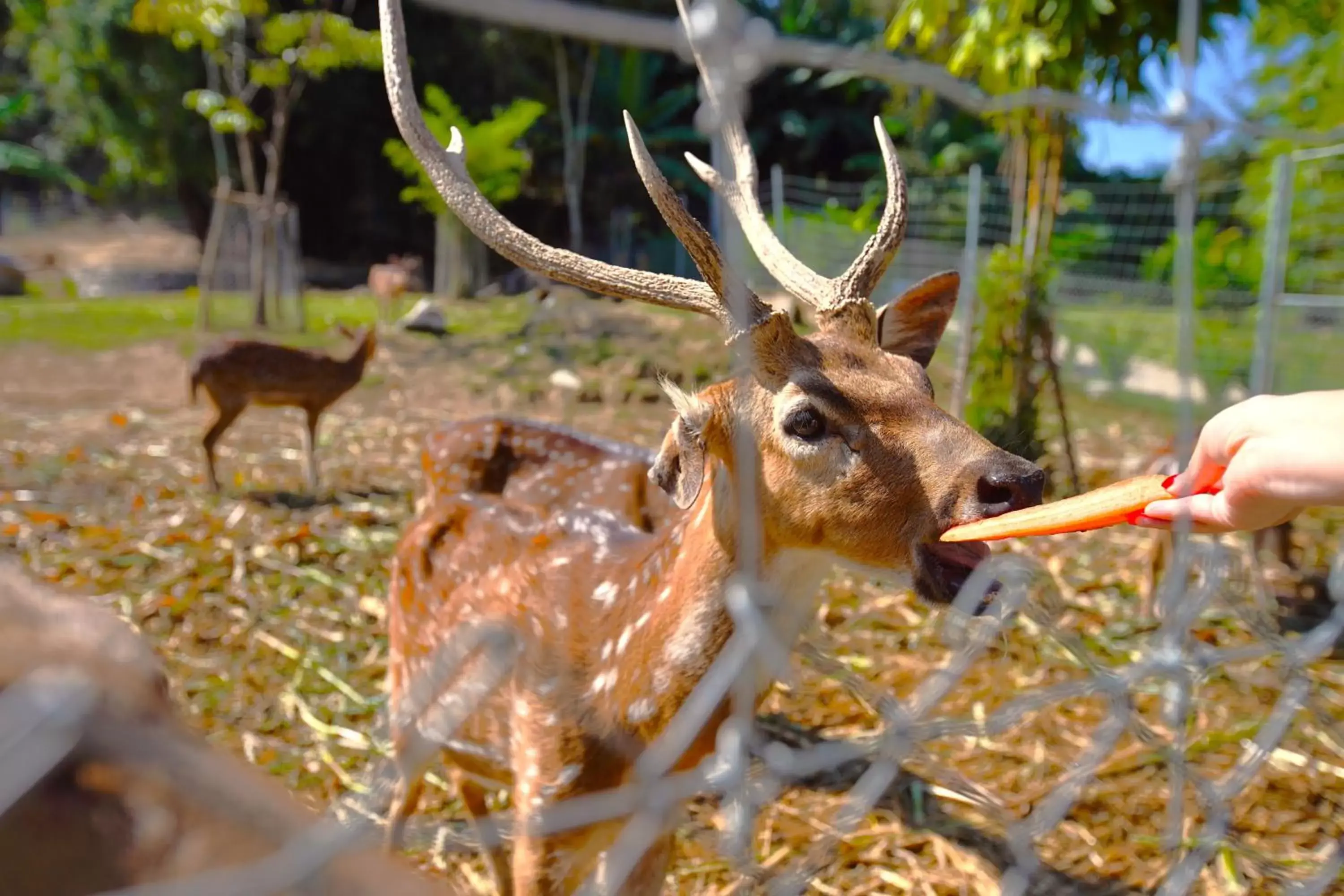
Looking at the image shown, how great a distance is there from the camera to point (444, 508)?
3.08 meters

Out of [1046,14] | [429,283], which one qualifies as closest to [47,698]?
[1046,14]

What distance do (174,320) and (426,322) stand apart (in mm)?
4498

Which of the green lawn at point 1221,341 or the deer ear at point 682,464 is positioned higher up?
the green lawn at point 1221,341

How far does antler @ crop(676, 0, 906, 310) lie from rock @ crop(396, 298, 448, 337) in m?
10.3

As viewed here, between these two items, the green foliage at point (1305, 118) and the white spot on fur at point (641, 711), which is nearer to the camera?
the white spot on fur at point (641, 711)

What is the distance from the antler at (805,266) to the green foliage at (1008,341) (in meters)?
3.03

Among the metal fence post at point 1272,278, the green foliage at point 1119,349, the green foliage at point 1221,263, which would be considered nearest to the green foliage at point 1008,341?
the metal fence post at point 1272,278

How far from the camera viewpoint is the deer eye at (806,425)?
186 centimetres

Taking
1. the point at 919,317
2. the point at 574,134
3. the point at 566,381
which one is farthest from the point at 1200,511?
the point at 574,134

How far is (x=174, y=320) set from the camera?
46.6ft

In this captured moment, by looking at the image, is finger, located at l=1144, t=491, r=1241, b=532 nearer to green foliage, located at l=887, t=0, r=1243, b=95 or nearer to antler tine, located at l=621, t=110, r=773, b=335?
antler tine, located at l=621, t=110, r=773, b=335

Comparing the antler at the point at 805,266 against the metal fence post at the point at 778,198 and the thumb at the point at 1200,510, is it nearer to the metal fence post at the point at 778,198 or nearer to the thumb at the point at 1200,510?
the thumb at the point at 1200,510

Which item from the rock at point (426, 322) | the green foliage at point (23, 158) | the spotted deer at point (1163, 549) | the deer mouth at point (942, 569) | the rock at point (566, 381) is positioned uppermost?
the green foliage at point (23, 158)

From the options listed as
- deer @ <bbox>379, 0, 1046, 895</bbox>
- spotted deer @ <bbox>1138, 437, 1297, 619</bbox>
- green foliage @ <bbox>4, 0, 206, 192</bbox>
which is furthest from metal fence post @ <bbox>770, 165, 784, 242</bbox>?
green foliage @ <bbox>4, 0, 206, 192</bbox>
